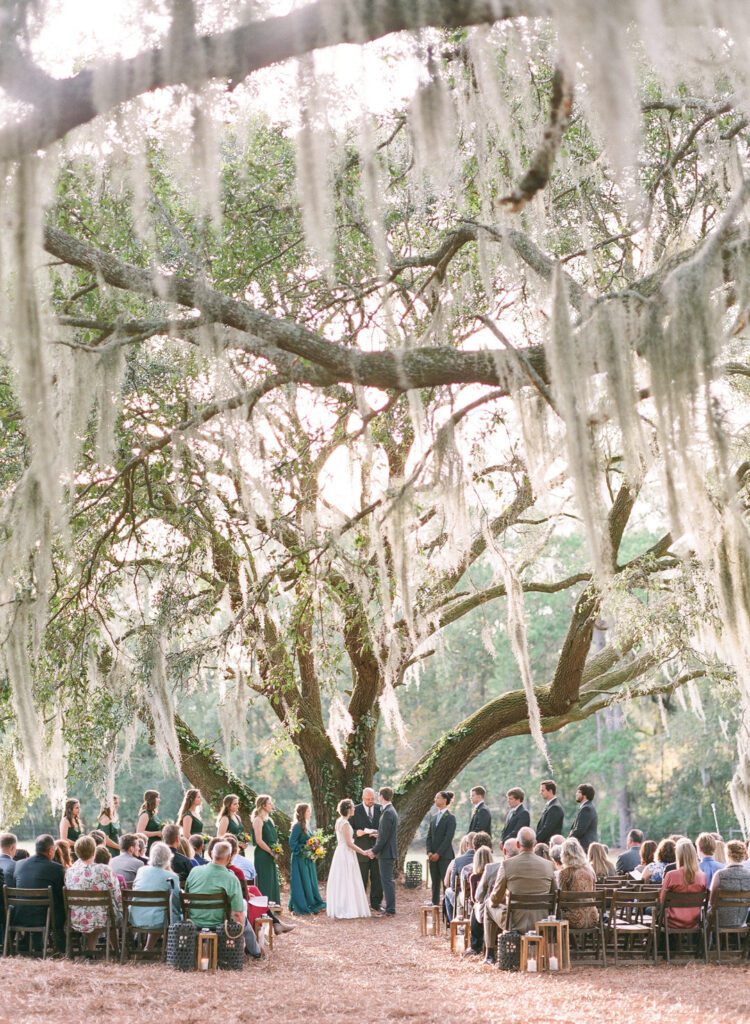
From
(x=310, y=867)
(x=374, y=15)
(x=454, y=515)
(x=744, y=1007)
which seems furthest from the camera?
(x=310, y=867)

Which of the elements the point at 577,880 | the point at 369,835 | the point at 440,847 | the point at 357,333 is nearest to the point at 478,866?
the point at 577,880

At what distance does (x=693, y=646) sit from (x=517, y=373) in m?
6.55

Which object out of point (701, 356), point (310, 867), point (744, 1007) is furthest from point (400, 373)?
point (310, 867)

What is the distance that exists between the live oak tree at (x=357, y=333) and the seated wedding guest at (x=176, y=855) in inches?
44.3

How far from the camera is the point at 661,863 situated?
9109 millimetres

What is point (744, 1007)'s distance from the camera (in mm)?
6277

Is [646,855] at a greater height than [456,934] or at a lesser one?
greater

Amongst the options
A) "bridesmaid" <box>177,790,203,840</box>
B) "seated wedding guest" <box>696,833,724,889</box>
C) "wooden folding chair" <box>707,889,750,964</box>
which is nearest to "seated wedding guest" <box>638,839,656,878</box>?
"seated wedding guest" <box>696,833,724,889</box>

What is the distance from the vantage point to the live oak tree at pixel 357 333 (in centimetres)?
437

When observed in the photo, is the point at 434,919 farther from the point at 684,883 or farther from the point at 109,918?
the point at 109,918

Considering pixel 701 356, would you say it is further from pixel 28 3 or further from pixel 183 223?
pixel 183 223

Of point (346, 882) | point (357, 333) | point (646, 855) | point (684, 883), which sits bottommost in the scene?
point (346, 882)

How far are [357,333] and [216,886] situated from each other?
3819 mm

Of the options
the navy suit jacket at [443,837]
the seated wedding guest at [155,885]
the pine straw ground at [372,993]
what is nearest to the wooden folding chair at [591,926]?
the pine straw ground at [372,993]
